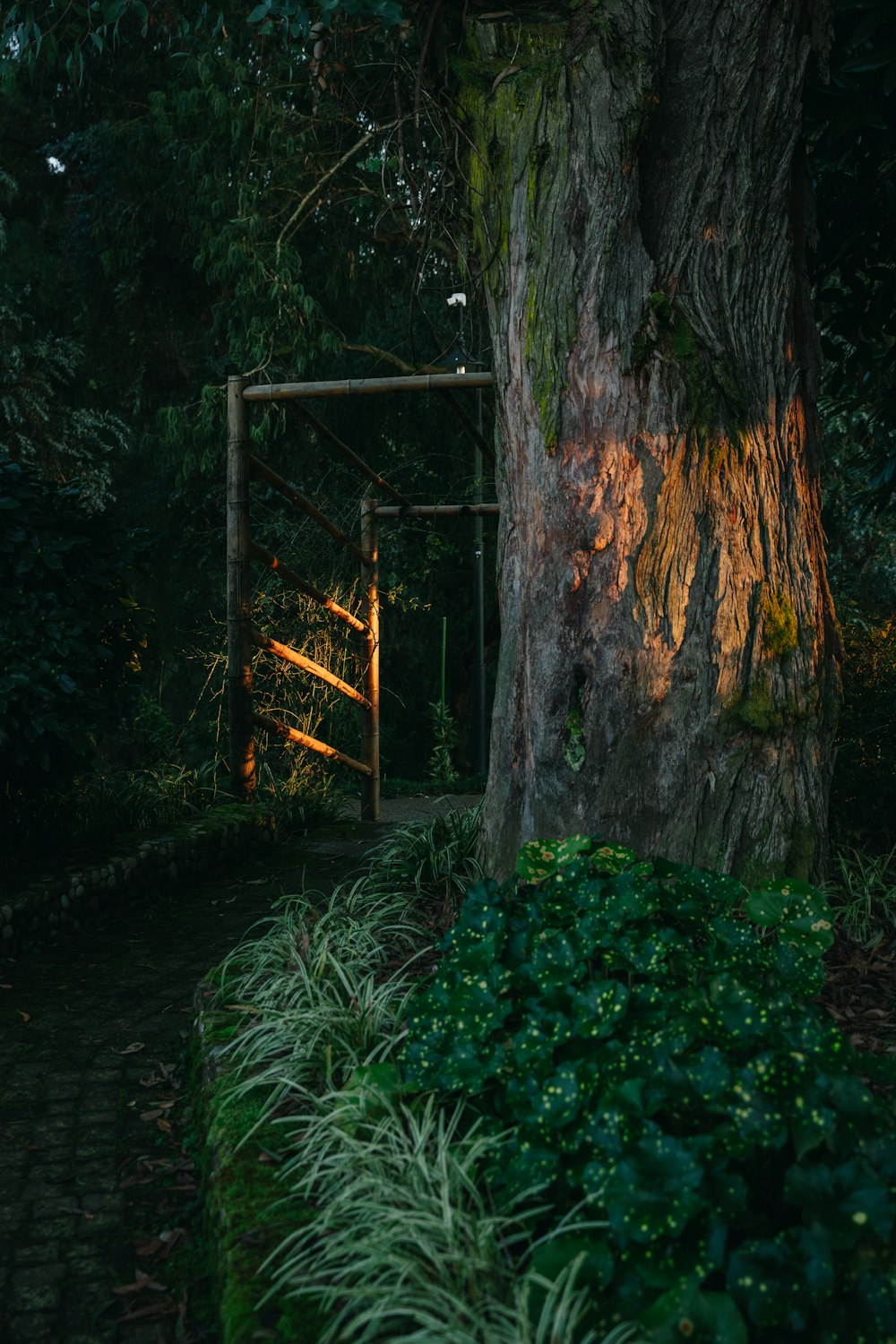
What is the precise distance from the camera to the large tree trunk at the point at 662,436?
144 inches

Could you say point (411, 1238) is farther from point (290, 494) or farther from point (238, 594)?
point (290, 494)

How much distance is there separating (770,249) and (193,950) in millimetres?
3392

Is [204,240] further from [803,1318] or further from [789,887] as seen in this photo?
[803,1318]

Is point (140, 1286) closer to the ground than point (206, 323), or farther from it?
closer to the ground

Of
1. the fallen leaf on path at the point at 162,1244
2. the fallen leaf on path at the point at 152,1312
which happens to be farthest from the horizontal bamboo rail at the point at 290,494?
the fallen leaf on path at the point at 152,1312

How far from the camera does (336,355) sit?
40.7ft

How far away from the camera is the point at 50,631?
16.5ft

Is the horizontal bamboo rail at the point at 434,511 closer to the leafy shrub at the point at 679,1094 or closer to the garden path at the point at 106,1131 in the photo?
the garden path at the point at 106,1131

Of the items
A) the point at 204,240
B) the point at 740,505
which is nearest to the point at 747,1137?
the point at 740,505

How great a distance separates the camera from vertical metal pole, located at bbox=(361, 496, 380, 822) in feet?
26.8

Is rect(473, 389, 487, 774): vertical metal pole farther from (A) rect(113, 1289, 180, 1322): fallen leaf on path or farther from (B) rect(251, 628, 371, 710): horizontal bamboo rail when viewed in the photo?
(A) rect(113, 1289, 180, 1322): fallen leaf on path

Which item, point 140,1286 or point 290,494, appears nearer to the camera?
point 140,1286

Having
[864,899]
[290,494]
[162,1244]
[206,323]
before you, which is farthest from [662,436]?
[206,323]

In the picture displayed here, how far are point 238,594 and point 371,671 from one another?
1.70 metres
